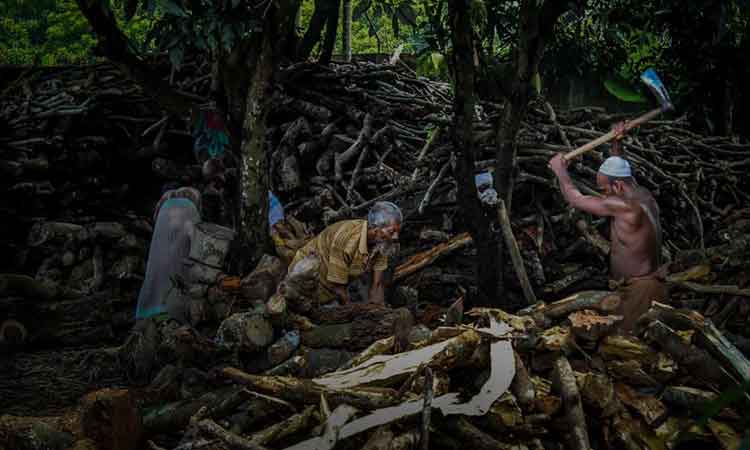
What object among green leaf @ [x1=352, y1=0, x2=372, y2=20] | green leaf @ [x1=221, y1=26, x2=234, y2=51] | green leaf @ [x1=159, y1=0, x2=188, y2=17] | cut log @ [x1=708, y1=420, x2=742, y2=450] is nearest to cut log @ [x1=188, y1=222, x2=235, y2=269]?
green leaf @ [x1=221, y1=26, x2=234, y2=51]

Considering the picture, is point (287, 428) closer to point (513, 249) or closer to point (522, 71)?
point (513, 249)

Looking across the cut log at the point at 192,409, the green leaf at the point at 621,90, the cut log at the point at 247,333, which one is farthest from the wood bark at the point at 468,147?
the green leaf at the point at 621,90

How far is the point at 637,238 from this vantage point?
4.88 meters

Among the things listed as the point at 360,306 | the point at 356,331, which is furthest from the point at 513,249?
the point at 356,331

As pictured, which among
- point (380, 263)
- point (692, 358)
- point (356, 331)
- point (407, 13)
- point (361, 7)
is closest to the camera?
point (692, 358)

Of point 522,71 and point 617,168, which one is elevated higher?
point 522,71

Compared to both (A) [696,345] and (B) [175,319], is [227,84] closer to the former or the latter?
(B) [175,319]

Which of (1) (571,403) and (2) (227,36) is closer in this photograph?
(1) (571,403)

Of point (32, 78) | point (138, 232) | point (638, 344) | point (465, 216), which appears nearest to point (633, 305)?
point (638, 344)

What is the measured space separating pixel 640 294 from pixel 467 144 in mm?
1783

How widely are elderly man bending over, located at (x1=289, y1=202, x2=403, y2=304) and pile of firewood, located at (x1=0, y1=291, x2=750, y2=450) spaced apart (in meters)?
1.60

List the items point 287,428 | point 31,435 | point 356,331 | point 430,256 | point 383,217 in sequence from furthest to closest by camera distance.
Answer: point 430,256 → point 383,217 → point 356,331 → point 287,428 → point 31,435

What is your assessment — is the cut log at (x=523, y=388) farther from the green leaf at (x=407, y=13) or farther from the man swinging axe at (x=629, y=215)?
the green leaf at (x=407, y=13)

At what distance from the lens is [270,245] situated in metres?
5.98
